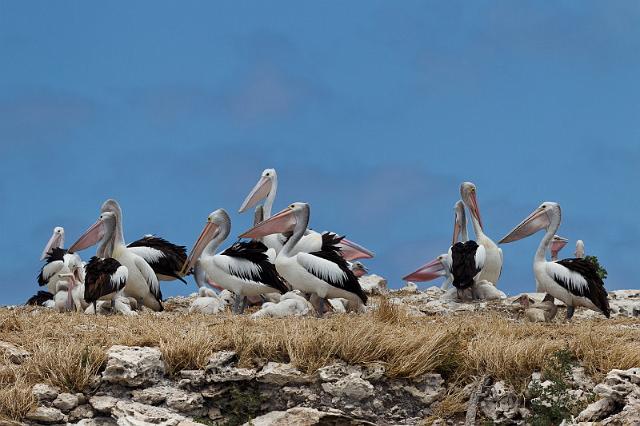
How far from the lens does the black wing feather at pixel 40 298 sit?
20.4 meters

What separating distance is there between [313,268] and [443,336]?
166 inches

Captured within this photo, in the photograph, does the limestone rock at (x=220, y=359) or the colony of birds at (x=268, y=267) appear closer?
the limestone rock at (x=220, y=359)

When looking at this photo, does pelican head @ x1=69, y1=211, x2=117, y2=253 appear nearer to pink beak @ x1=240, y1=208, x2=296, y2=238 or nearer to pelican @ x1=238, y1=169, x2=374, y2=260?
pink beak @ x1=240, y1=208, x2=296, y2=238

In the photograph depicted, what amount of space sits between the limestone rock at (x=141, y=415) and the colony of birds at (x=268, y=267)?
14.4 feet

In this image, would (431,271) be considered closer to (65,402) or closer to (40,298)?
(40,298)

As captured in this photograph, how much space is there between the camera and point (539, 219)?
19422 millimetres

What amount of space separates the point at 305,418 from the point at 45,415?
2411 mm

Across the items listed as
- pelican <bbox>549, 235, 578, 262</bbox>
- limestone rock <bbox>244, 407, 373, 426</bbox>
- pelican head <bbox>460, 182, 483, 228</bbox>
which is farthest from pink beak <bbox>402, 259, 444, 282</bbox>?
limestone rock <bbox>244, 407, 373, 426</bbox>

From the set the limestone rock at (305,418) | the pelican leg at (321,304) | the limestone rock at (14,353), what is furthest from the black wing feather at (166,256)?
the limestone rock at (305,418)

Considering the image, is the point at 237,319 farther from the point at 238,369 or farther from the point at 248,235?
the point at 248,235

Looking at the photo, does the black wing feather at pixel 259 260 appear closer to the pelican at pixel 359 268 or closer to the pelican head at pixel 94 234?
the pelican head at pixel 94 234

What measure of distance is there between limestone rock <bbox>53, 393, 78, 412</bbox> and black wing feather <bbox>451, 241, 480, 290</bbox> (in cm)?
887

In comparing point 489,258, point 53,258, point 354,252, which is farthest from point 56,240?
point 489,258

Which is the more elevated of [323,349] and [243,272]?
[243,272]
